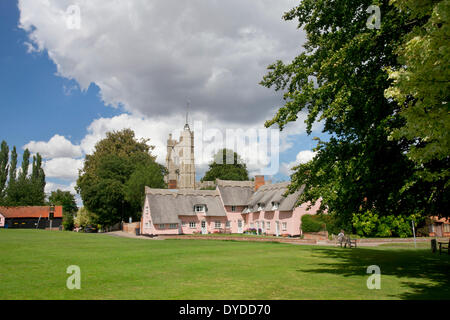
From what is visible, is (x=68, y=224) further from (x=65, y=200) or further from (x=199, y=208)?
(x=199, y=208)

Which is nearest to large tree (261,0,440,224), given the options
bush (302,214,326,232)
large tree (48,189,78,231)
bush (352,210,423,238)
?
bush (352,210,423,238)

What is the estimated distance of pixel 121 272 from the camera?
47.6ft

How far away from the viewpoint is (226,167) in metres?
97.0

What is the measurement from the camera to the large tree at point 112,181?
6475cm

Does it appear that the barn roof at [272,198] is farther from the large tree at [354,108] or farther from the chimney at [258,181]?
the large tree at [354,108]

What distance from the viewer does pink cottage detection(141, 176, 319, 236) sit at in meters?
56.2

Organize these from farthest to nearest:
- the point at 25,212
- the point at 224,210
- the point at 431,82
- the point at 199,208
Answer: the point at 25,212
the point at 224,210
the point at 199,208
the point at 431,82

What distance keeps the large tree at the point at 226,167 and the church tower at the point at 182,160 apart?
40.9 ft

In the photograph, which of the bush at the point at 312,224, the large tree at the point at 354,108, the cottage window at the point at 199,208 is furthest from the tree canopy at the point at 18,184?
the large tree at the point at 354,108

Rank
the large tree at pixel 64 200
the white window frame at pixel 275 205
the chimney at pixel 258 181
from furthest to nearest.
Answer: the large tree at pixel 64 200
the chimney at pixel 258 181
the white window frame at pixel 275 205

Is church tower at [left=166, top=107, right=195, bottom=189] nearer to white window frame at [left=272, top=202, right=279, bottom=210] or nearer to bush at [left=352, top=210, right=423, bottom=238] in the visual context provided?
white window frame at [left=272, top=202, right=279, bottom=210]

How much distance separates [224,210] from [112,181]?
21939mm

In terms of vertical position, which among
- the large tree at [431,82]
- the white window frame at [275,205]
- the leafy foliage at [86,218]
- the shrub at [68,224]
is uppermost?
the large tree at [431,82]

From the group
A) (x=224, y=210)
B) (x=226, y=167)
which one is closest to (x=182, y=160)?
(x=226, y=167)
